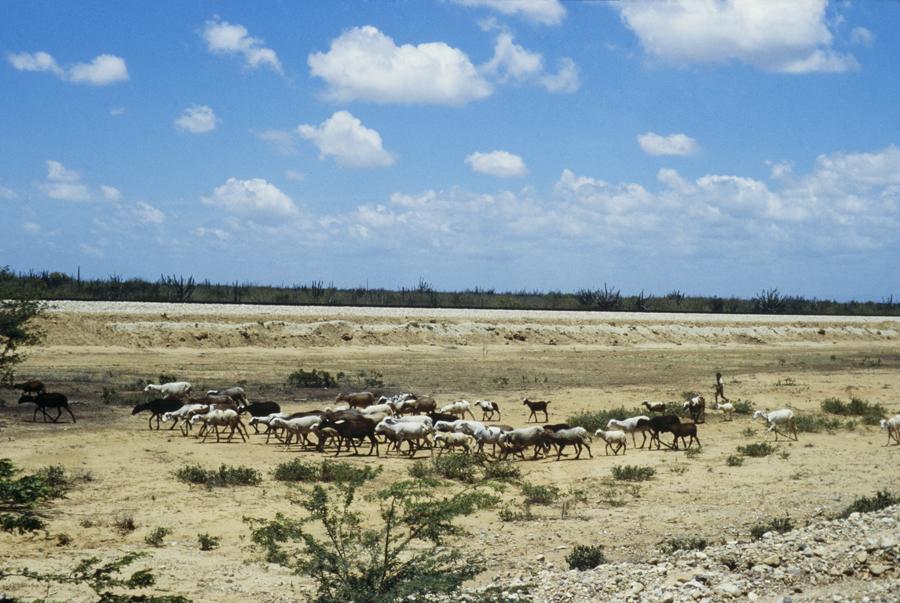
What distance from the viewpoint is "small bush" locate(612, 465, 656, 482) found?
1830cm

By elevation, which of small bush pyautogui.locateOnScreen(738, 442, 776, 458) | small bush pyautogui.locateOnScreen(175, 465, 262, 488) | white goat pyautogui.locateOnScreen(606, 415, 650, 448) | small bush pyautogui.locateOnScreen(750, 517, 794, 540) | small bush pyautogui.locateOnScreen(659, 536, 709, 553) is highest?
white goat pyautogui.locateOnScreen(606, 415, 650, 448)

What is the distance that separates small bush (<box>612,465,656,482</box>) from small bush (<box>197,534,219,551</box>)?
8.32m

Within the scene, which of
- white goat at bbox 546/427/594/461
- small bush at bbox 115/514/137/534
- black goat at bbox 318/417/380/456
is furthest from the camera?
black goat at bbox 318/417/380/456

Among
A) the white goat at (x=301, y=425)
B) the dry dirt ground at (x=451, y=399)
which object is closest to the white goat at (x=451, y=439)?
the dry dirt ground at (x=451, y=399)

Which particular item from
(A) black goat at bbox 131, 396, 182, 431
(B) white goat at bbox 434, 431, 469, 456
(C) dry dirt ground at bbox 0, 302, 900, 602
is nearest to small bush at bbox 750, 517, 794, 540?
(C) dry dirt ground at bbox 0, 302, 900, 602

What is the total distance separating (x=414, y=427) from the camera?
21.1 m

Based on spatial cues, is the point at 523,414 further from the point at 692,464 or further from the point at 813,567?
the point at 813,567

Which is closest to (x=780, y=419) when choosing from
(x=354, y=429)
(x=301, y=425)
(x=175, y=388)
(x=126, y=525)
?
(x=354, y=429)

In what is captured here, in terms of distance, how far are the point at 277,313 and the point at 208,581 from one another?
49.0m

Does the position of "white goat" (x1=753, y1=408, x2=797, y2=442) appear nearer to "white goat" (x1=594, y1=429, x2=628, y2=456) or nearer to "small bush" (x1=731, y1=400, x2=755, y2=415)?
"small bush" (x1=731, y1=400, x2=755, y2=415)

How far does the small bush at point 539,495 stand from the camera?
53.6 feet

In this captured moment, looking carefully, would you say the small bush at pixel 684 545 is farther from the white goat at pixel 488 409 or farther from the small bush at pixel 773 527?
the white goat at pixel 488 409

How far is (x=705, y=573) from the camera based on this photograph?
11.1m

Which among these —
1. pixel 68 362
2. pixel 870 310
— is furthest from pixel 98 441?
pixel 870 310
